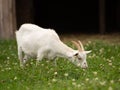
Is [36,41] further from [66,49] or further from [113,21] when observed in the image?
[113,21]

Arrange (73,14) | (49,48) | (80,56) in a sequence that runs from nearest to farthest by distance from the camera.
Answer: (80,56), (49,48), (73,14)

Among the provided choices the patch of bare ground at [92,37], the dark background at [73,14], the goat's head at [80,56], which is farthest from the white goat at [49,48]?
the dark background at [73,14]

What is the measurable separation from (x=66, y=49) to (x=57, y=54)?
221mm

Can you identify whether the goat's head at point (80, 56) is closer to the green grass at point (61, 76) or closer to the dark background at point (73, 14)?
the green grass at point (61, 76)

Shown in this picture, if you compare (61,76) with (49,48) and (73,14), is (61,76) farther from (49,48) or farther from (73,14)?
(73,14)

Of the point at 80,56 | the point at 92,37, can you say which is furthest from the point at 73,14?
the point at 80,56

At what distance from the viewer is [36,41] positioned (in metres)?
10.8

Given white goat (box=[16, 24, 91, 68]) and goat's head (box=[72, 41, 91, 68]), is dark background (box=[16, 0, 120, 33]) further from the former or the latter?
goat's head (box=[72, 41, 91, 68])

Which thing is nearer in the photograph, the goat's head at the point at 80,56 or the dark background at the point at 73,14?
the goat's head at the point at 80,56

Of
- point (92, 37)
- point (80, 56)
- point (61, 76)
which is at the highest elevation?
point (80, 56)

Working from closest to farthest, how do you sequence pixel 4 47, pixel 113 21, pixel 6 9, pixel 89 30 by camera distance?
pixel 4 47 < pixel 6 9 < pixel 89 30 < pixel 113 21

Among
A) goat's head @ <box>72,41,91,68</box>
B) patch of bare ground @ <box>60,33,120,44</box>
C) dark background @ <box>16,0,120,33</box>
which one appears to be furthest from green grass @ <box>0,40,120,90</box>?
dark background @ <box>16,0,120,33</box>

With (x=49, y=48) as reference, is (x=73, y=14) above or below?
below

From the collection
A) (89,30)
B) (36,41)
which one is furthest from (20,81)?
(89,30)
